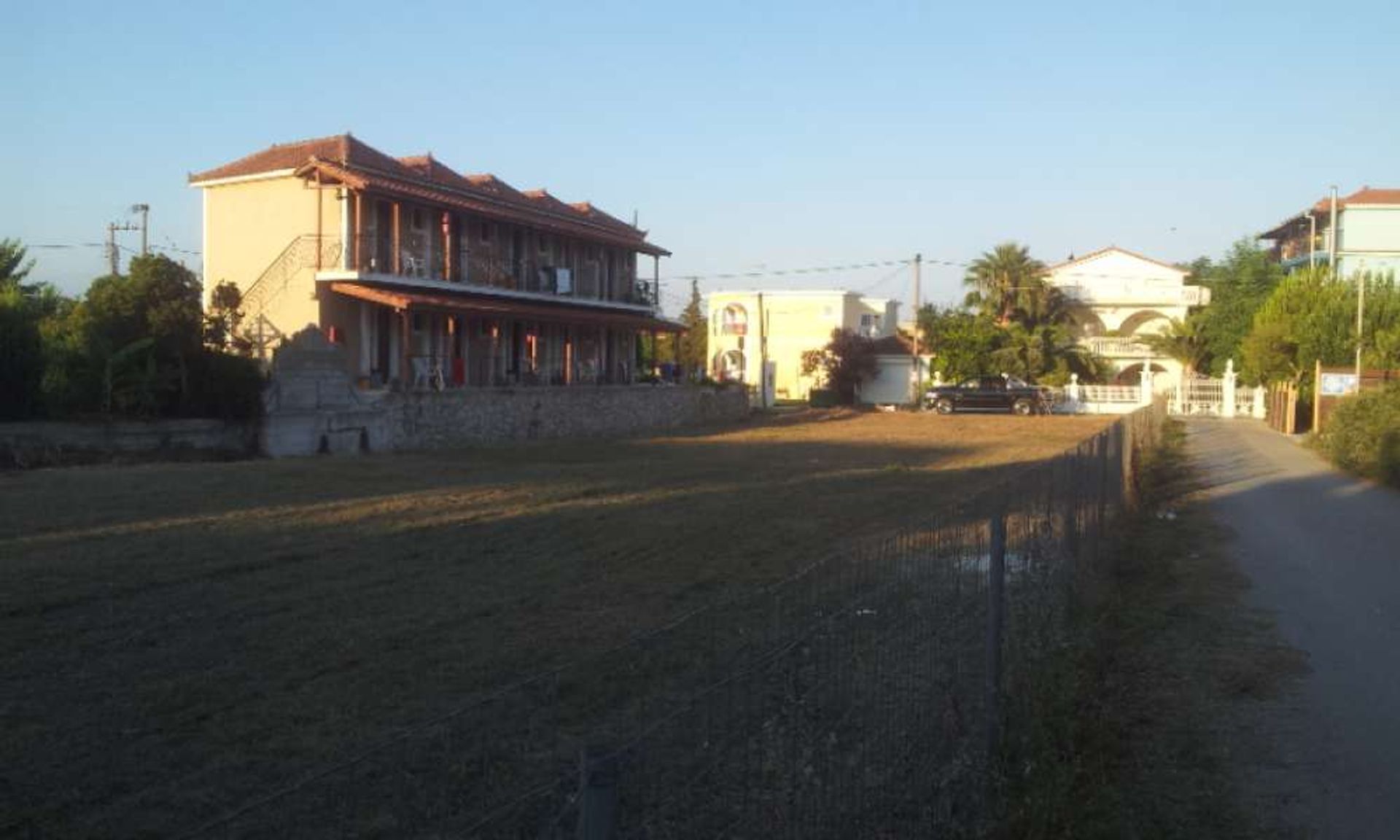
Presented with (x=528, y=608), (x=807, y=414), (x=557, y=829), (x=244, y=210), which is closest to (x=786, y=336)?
(x=807, y=414)

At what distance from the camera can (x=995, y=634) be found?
5852 mm

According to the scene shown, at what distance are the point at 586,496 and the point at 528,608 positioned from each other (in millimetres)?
9287

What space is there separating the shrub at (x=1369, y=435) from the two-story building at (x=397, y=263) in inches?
844

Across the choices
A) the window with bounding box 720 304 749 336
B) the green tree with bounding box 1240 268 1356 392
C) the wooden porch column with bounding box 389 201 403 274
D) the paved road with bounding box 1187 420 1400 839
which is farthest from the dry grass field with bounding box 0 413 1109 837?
the window with bounding box 720 304 749 336

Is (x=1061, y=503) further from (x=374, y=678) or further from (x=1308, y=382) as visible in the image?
(x=1308, y=382)

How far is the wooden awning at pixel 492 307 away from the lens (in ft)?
108

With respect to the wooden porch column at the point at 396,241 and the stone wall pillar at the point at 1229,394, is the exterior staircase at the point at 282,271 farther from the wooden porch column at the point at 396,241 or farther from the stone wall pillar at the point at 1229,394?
the stone wall pillar at the point at 1229,394

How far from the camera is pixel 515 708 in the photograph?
7590 millimetres

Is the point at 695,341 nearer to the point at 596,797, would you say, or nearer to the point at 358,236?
the point at 358,236

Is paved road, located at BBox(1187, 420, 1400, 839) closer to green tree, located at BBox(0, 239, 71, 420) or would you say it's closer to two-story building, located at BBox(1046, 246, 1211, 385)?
green tree, located at BBox(0, 239, 71, 420)

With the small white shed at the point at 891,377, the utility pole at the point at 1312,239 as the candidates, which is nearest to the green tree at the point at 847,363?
the small white shed at the point at 891,377

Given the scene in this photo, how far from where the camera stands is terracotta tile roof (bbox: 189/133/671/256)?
3347 centimetres

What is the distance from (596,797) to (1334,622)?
33.1ft

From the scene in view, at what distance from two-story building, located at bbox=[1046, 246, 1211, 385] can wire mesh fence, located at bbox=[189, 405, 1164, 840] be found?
218 ft
